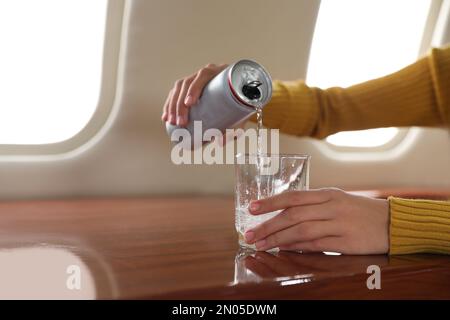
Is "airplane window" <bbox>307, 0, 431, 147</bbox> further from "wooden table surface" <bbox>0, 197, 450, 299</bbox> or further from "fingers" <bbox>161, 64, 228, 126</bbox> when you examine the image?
"wooden table surface" <bbox>0, 197, 450, 299</bbox>

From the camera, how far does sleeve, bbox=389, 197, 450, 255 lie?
71 centimetres

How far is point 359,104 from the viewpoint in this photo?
1428mm

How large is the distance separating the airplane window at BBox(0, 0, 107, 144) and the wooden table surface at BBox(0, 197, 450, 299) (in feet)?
1.53

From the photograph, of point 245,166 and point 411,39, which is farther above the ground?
point 411,39

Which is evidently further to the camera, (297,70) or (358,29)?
(358,29)

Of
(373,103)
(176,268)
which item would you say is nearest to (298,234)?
(176,268)

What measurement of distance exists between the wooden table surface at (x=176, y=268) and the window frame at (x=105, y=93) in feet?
1.36

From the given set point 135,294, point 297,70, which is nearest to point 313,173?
point 297,70

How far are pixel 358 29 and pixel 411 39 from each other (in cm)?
24

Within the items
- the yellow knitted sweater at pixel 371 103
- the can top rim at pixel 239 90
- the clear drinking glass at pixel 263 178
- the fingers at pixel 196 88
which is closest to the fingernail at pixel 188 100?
the fingers at pixel 196 88

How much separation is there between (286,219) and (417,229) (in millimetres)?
185

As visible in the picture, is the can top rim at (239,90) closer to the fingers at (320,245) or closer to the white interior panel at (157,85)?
the fingers at (320,245)

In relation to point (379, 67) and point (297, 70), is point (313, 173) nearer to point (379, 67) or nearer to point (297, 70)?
point (297, 70)

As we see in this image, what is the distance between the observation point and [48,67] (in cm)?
134
